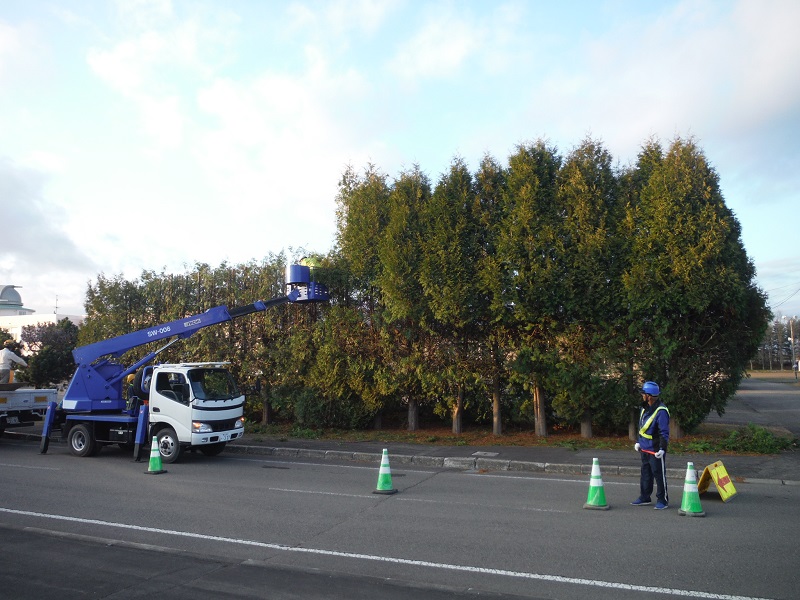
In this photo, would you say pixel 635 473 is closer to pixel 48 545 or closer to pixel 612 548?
pixel 612 548

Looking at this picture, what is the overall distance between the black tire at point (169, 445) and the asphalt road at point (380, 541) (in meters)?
2.05

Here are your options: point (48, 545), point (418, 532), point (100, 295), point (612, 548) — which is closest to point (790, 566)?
point (612, 548)

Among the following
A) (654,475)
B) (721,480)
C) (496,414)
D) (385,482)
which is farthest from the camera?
(496,414)

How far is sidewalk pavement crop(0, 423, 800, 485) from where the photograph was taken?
40.6 feet

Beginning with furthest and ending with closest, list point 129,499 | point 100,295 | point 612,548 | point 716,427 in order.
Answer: point 100,295 < point 716,427 < point 129,499 < point 612,548

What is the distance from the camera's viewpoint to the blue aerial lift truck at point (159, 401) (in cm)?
1419

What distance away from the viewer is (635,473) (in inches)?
492

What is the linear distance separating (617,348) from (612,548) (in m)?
9.40

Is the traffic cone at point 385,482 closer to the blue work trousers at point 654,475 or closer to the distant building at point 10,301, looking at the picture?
the blue work trousers at point 654,475

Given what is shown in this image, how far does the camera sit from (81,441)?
51.2ft

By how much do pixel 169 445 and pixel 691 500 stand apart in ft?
35.2

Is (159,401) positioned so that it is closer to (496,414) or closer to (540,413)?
(496,414)

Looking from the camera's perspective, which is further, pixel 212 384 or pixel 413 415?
pixel 413 415

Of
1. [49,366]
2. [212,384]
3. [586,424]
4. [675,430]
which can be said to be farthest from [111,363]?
[675,430]
